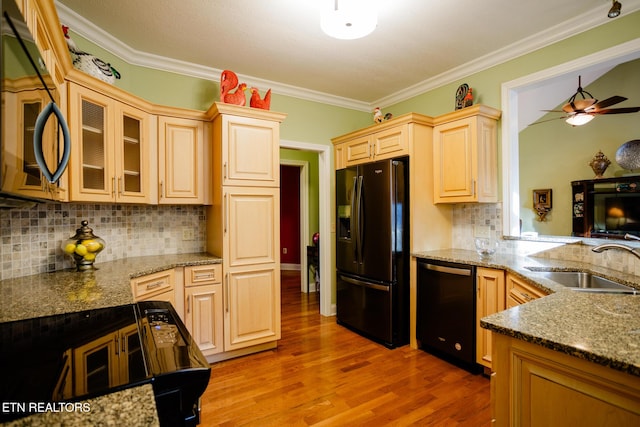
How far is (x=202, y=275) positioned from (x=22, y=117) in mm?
1932

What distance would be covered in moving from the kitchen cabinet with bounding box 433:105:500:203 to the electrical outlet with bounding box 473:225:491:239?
276 mm

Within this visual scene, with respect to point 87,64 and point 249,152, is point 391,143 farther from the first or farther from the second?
point 87,64

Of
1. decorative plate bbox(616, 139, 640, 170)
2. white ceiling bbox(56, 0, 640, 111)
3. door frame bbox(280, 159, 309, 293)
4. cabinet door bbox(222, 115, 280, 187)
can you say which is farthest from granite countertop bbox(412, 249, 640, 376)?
decorative plate bbox(616, 139, 640, 170)

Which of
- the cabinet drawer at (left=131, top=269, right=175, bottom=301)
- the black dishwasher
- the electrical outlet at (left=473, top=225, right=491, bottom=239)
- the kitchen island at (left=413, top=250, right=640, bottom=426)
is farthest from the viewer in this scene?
the electrical outlet at (left=473, top=225, right=491, bottom=239)

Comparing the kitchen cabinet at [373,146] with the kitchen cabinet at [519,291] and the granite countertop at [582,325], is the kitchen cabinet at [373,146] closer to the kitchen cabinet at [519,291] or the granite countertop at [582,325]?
the kitchen cabinet at [519,291]

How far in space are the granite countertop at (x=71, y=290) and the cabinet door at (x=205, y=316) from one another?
29 centimetres

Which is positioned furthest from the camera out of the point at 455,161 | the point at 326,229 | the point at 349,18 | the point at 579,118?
the point at 326,229

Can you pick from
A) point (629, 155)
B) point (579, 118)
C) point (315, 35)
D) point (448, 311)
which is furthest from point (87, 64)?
point (629, 155)

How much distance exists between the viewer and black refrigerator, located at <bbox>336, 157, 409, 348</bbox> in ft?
9.66

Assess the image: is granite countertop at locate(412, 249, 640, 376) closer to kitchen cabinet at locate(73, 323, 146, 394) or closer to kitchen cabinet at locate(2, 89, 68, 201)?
kitchen cabinet at locate(73, 323, 146, 394)

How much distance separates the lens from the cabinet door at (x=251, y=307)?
2717mm

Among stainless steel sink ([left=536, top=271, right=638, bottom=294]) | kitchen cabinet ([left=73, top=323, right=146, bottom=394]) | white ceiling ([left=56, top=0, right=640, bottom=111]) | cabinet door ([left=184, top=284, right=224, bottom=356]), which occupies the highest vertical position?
white ceiling ([left=56, top=0, right=640, bottom=111])

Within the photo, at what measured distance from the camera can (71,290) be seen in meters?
1.65

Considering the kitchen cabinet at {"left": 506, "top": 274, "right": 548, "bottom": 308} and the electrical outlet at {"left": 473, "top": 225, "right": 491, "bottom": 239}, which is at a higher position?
the electrical outlet at {"left": 473, "top": 225, "right": 491, "bottom": 239}
